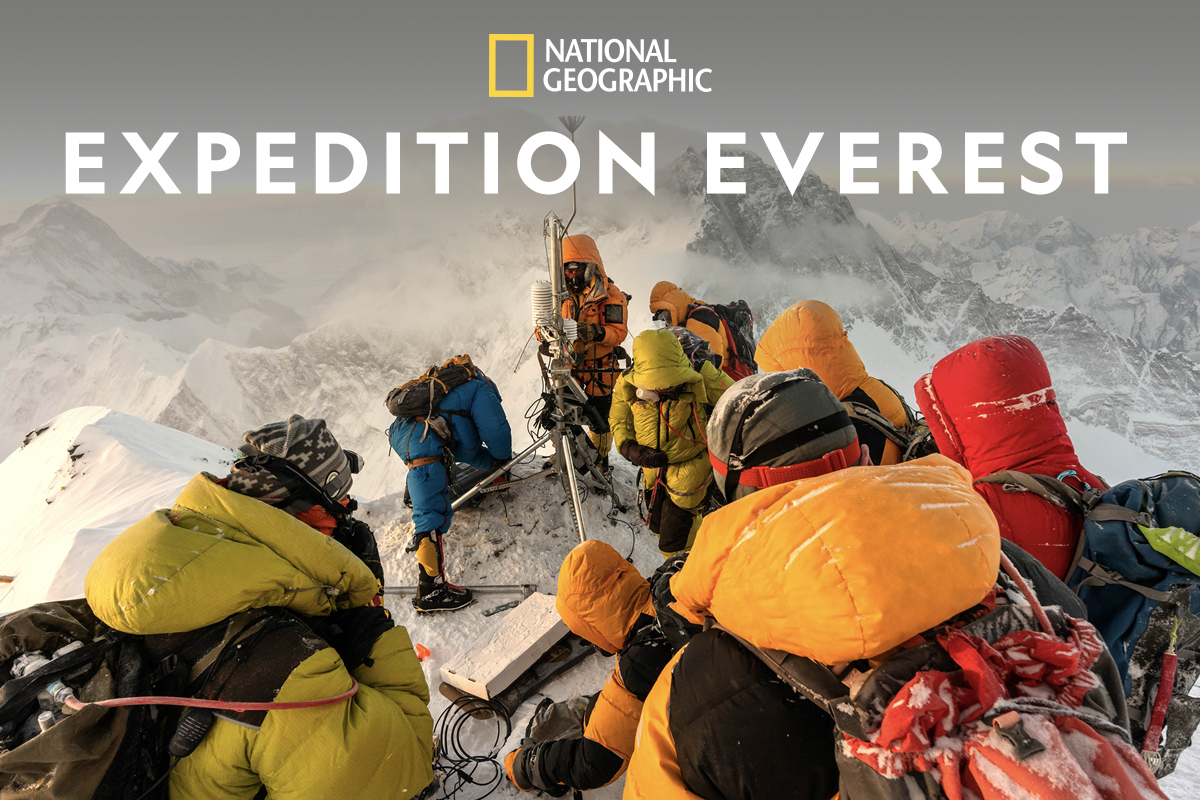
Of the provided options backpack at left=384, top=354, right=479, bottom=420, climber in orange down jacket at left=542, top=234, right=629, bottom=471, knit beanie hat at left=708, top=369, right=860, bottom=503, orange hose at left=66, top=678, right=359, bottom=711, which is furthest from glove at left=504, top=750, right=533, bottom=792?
climber in orange down jacket at left=542, top=234, right=629, bottom=471

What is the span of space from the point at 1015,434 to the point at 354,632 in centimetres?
230

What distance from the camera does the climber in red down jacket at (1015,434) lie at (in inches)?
60.7

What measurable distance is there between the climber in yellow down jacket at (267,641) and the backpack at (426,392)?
7.43ft

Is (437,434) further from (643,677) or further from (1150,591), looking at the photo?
(1150,591)

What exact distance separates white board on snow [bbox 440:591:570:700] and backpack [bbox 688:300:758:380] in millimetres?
3627

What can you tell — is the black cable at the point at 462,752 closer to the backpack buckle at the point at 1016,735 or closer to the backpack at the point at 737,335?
the backpack buckle at the point at 1016,735

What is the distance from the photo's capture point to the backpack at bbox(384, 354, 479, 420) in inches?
152

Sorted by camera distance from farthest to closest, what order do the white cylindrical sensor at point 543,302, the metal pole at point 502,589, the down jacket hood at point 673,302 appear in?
the down jacket hood at point 673,302 → the white cylindrical sensor at point 543,302 → the metal pole at point 502,589

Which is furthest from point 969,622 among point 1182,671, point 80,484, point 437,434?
point 80,484

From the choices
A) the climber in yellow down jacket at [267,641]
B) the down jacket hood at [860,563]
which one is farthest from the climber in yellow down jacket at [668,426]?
the down jacket hood at [860,563]

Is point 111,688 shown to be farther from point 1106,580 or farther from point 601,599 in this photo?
point 1106,580

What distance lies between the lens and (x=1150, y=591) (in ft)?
4.61

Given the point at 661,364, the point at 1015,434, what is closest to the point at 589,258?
the point at 661,364

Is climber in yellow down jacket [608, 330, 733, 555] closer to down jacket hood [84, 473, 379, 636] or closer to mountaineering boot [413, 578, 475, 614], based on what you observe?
mountaineering boot [413, 578, 475, 614]
